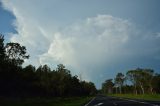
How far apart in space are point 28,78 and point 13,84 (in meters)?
12.7

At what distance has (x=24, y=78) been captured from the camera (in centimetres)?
7638

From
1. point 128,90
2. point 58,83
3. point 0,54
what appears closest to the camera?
point 0,54

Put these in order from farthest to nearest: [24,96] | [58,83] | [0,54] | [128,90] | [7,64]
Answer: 1. [128,90]
2. [58,83]
3. [24,96]
4. [7,64]
5. [0,54]

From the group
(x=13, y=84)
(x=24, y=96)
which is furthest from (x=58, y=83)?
(x=13, y=84)

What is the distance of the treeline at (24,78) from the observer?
61.5 m

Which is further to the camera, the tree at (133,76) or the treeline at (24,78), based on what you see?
the tree at (133,76)

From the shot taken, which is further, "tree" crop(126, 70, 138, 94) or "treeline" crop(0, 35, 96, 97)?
"tree" crop(126, 70, 138, 94)

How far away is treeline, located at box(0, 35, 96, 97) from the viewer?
6153 centimetres

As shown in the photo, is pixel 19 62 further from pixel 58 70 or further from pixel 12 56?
pixel 58 70

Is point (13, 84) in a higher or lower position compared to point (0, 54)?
lower

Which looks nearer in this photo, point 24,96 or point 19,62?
point 19,62

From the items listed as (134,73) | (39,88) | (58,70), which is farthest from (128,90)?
(39,88)

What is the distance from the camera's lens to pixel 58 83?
90.6 meters

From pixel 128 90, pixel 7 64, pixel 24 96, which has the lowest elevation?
pixel 24 96
